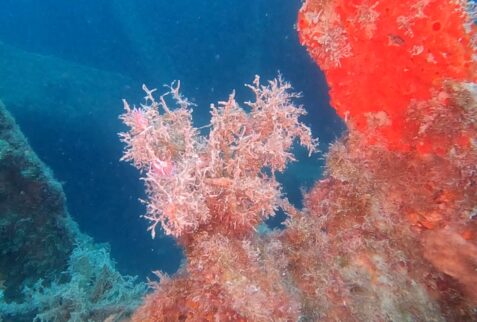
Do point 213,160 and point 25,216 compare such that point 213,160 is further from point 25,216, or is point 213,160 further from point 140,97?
point 140,97

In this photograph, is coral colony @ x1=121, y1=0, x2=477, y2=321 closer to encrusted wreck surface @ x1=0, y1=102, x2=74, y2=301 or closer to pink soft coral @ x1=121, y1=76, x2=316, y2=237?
pink soft coral @ x1=121, y1=76, x2=316, y2=237

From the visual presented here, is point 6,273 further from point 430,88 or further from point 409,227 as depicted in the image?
point 430,88

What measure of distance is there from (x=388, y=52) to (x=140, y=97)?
44.0 ft

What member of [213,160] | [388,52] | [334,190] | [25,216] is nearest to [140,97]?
[25,216]

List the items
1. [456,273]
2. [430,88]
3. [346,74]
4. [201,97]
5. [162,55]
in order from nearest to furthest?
[456,273]
[430,88]
[346,74]
[201,97]
[162,55]

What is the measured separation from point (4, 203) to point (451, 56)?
7443mm

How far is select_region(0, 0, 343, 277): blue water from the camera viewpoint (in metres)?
11.7

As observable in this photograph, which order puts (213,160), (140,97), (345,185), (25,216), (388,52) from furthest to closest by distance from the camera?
1. (140,97)
2. (25,216)
3. (345,185)
4. (388,52)
5. (213,160)

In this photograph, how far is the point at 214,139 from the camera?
8.50 ft

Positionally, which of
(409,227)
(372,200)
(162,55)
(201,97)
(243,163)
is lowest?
(409,227)

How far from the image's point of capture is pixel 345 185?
130 inches

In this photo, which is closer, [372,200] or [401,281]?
[401,281]

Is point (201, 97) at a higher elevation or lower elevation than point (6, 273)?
higher

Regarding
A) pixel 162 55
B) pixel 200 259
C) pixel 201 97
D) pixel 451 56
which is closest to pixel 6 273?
pixel 200 259
